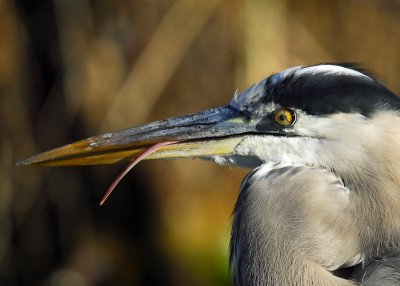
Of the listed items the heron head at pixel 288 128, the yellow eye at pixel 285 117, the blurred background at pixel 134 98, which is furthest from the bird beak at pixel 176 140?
the blurred background at pixel 134 98

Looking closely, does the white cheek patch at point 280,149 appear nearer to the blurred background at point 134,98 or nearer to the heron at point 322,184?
the heron at point 322,184

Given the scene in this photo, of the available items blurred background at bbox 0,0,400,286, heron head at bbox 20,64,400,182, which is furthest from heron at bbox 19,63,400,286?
blurred background at bbox 0,0,400,286

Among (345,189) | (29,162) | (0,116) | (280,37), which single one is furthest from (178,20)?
(345,189)

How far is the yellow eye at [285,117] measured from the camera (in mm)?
2303

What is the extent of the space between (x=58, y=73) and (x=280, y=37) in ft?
4.70

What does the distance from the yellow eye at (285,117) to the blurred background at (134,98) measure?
2.54 meters

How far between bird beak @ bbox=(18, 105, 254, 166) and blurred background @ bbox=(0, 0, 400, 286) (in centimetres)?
237

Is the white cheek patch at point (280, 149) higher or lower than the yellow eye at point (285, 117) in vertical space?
lower

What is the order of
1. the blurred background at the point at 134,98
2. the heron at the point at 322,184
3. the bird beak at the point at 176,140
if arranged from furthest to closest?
the blurred background at the point at 134,98
the bird beak at the point at 176,140
the heron at the point at 322,184

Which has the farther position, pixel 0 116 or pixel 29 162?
pixel 0 116

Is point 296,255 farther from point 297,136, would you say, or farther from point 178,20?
point 178,20

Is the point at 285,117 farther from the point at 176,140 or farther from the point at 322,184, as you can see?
the point at 176,140

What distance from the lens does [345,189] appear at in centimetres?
225

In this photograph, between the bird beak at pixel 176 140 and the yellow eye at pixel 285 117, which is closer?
the yellow eye at pixel 285 117
